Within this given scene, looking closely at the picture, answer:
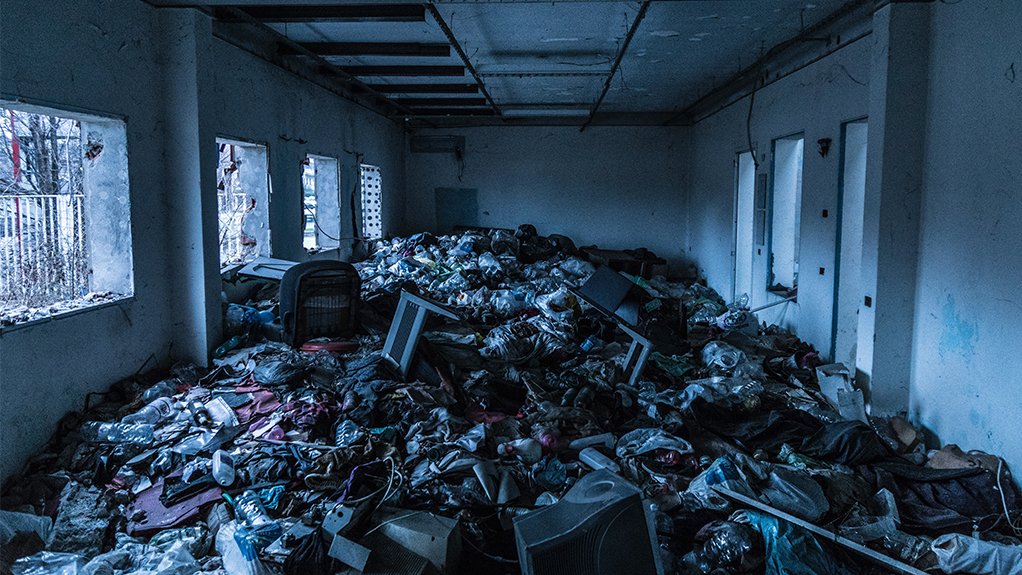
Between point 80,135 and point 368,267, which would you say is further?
point 368,267

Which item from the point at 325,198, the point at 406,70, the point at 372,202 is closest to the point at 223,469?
the point at 406,70

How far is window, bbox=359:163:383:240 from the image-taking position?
35.1 feet

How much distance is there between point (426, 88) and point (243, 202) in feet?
11.1

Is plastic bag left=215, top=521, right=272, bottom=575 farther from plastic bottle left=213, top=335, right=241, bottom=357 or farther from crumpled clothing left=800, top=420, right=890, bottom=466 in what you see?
crumpled clothing left=800, top=420, right=890, bottom=466

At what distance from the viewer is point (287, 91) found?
280 inches

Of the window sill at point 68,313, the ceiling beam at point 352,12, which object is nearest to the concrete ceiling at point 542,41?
the ceiling beam at point 352,12

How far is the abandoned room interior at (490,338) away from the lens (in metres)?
3.18

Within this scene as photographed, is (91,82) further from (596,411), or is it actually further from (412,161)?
(412,161)

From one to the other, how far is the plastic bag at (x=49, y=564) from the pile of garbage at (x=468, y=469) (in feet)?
0.05

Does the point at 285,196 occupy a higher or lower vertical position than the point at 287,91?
lower

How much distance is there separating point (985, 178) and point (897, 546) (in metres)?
2.05

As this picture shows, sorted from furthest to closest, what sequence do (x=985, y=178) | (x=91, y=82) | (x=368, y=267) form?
(x=368, y=267)
(x=91, y=82)
(x=985, y=178)

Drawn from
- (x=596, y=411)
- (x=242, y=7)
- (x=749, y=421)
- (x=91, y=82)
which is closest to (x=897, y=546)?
(x=749, y=421)

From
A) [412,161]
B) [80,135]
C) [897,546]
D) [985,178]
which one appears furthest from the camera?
[412,161]
